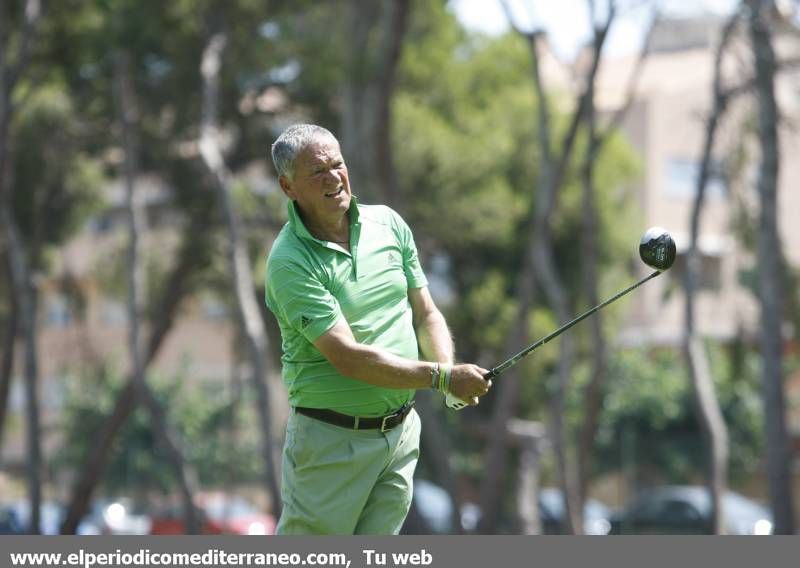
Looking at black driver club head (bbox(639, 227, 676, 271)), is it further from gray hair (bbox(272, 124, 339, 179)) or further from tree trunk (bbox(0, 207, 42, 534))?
tree trunk (bbox(0, 207, 42, 534))

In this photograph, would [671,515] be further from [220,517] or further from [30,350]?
[30,350]

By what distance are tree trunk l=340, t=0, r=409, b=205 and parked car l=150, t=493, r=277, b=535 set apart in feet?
23.0

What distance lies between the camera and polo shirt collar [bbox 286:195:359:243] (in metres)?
5.89

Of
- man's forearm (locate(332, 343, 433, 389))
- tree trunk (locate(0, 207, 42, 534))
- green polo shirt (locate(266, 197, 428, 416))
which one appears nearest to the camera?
man's forearm (locate(332, 343, 433, 389))

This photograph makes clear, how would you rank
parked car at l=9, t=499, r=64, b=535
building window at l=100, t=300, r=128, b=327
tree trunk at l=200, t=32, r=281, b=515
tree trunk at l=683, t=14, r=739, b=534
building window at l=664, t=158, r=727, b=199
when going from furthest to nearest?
building window at l=100, t=300, r=128, b=327
building window at l=664, t=158, r=727, b=199
parked car at l=9, t=499, r=64, b=535
tree trunk at l=200, t=32, r=281, b=515
tree trunk at l=683, t=14, r=739, b=534

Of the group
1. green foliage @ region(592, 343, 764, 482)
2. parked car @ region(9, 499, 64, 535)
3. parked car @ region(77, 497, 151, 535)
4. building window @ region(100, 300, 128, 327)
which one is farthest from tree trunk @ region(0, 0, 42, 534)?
building window @ region(100, 300, 128, 327)

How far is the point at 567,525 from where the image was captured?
21344mm

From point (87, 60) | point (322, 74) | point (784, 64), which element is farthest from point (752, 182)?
point (87, 60)

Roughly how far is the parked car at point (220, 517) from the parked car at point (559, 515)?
5.44 metres

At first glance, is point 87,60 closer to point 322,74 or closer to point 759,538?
point 322,74

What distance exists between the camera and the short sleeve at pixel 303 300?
571 cm

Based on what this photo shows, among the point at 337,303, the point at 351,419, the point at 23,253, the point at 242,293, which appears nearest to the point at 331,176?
the point at 337,303

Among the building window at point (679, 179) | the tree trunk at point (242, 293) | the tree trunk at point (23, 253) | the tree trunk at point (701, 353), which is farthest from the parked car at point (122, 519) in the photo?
the building window at point (679, 179)

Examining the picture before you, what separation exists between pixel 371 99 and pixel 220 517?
15.0m
